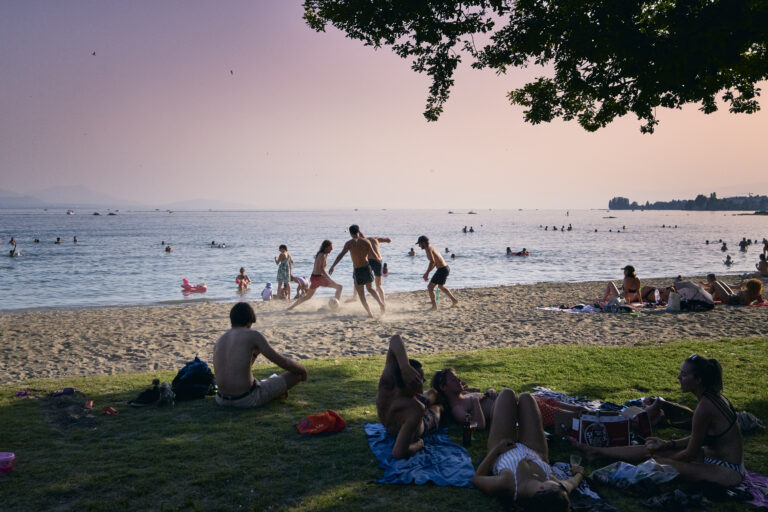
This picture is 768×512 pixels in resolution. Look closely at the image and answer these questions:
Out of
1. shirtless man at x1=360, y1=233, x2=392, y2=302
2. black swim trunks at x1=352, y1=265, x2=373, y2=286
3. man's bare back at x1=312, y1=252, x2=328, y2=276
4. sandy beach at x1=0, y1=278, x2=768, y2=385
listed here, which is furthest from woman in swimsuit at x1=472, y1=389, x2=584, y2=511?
man's bare back at x1=312, y1=252, x2=328, y2=276

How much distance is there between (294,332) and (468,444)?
8.19 metres

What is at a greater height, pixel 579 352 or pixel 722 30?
pixel 722 30

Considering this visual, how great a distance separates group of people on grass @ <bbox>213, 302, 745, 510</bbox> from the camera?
3.84m

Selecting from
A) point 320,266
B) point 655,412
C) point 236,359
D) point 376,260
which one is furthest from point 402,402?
point 320,266

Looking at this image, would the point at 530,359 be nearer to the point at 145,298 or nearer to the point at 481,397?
the point at 481,397

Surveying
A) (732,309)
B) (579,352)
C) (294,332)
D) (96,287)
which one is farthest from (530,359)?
(96,287)

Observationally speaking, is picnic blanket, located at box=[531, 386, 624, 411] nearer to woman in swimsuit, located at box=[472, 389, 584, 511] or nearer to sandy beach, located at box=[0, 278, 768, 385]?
woman in swimsuit, located at box=[472, 389, 584, 511]

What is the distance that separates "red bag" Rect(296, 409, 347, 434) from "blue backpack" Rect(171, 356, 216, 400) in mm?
1999

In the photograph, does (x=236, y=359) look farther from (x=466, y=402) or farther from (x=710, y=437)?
(x=710, y=437)

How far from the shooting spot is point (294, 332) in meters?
12.4

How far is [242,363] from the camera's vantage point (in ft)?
19.5

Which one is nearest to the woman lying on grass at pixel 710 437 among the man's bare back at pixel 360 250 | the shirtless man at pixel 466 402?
the shirtless man at pixel 466 402

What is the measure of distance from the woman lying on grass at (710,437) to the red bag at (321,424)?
3.25 meters

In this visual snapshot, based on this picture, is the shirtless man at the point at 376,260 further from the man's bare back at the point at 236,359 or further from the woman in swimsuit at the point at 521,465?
the woman in swimsuit at the point at 521,465
